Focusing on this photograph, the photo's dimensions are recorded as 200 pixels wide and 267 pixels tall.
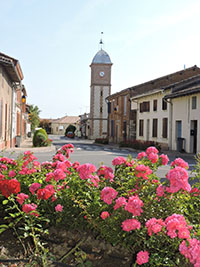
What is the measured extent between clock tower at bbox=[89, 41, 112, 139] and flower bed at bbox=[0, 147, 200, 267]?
50.3 metres

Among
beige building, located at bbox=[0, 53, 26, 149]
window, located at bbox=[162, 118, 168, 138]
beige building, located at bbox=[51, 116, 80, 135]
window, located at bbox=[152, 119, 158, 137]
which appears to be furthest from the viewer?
beige building, located at bbox=[51, 116, 80, 135]

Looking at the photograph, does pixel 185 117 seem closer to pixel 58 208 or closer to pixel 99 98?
pixel 58 208

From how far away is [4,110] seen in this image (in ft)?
65.5

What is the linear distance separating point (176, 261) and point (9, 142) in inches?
828

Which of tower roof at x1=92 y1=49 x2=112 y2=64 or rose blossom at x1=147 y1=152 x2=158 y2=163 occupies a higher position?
tower roof at x1=92 y1=49 x2=112 y2=64

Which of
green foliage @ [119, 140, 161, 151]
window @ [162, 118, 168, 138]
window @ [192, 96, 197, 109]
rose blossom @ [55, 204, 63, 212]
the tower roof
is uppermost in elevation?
the tower roof

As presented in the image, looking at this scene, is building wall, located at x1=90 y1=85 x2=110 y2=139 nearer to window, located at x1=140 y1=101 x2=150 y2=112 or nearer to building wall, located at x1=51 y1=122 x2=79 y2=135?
window, located at x1=140 y1=101 x2=150 y2=112

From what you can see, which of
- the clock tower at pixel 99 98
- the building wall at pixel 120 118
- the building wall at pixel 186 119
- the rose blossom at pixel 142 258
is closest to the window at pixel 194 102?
the building wall at pixel 186 119

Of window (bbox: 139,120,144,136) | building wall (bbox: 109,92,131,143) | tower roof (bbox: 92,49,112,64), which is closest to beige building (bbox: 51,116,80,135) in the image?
Answer: tower roof (bbox: 92,49,112,64)

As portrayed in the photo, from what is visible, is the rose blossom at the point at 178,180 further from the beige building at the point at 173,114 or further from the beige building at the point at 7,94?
the beige building at the point at 173,114

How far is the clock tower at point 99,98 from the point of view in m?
54.5

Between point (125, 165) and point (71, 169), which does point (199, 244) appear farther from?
point (71, 169)

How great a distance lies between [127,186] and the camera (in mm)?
3973

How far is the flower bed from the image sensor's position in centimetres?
277
